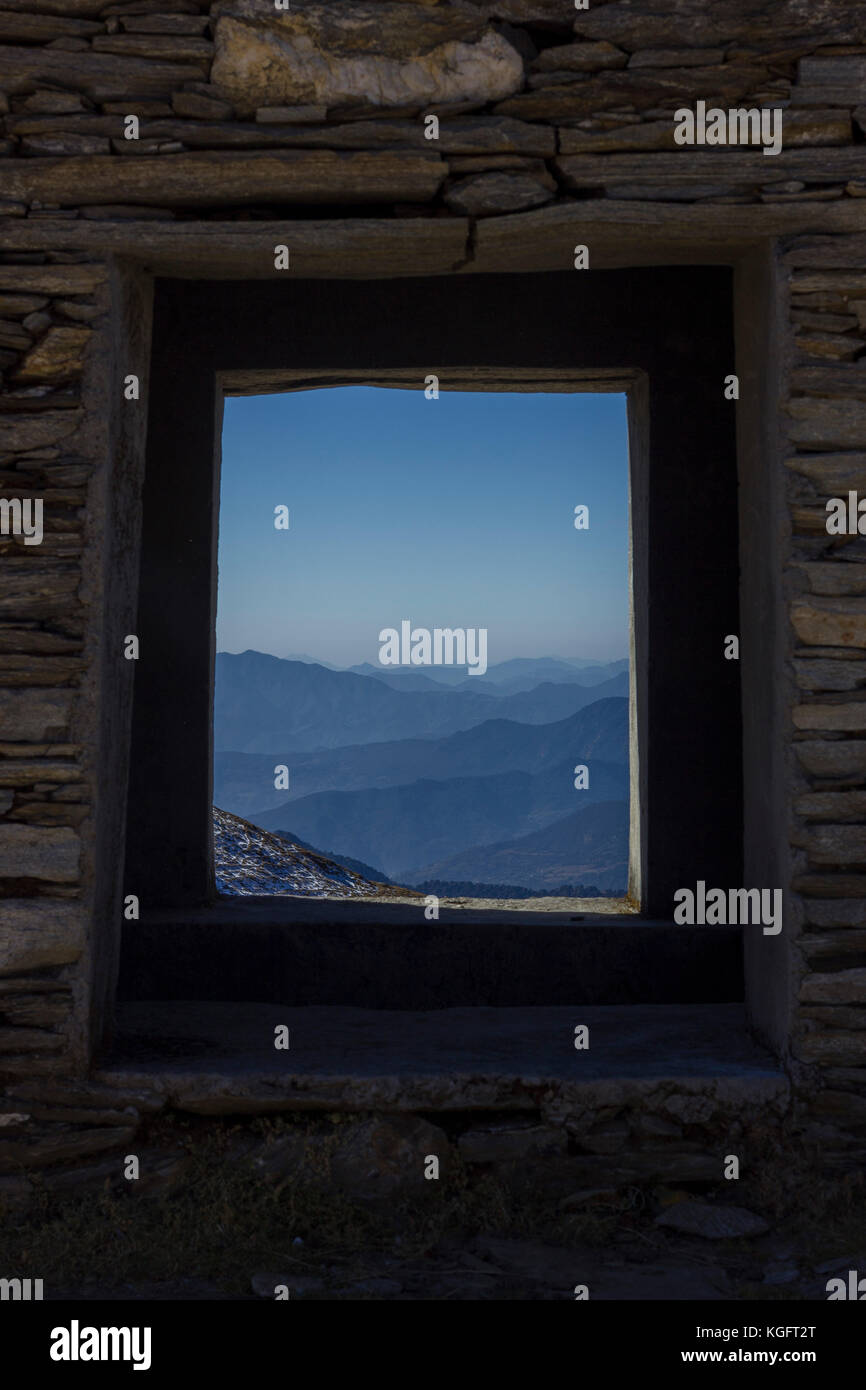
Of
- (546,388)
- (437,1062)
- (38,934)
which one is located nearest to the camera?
(38,934)

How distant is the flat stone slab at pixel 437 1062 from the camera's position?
392 cm

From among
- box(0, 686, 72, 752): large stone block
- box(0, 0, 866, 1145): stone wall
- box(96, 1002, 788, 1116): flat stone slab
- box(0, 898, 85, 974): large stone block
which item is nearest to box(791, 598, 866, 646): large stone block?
box(0, 0, 866, 1145): stone wall

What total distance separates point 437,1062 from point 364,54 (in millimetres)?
3324

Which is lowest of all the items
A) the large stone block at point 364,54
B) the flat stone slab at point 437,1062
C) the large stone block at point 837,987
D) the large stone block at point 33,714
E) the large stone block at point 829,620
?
the flat stone slab at point 437,1062

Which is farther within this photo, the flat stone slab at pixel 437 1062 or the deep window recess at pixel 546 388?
the deep window recess at pixel 546 388

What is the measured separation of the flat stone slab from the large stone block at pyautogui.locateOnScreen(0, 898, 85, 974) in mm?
425

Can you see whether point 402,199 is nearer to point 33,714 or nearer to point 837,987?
point 33,714

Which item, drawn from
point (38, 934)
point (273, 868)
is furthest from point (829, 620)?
point (273, 868)

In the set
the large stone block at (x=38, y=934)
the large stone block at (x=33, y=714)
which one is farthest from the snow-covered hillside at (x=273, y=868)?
the large stone block at (x=33, y=714)

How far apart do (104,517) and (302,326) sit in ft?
5.66

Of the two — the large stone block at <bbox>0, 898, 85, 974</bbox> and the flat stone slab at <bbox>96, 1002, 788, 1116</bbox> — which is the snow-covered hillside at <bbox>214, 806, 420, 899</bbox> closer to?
the flat stone slab at <bbox>96, 1002, 788, 1116</bbox>

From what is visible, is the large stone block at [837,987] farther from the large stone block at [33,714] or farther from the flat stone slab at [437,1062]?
the large stone block at [33,714]

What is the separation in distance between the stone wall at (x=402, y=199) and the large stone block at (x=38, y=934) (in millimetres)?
44

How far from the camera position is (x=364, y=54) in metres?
3.96
